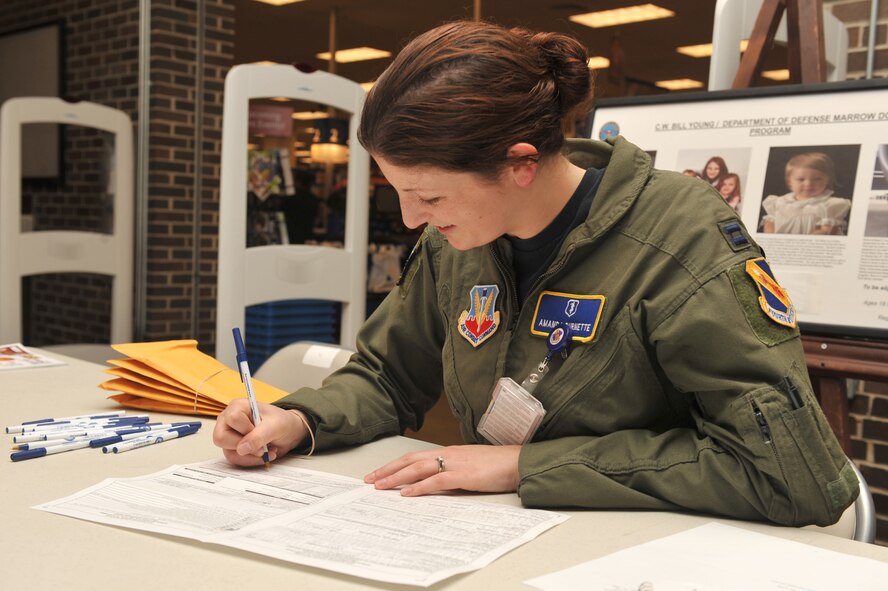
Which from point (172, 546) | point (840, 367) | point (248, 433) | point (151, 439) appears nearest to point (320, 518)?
point (172, 546)

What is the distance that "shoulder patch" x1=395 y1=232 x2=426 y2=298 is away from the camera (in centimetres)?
153

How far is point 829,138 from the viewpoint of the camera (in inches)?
77.1

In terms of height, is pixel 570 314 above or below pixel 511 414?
above

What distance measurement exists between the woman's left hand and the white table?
3cm

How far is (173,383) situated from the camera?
1.64m

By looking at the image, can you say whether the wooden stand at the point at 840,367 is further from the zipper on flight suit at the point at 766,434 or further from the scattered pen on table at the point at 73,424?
the scattered pen on table at the point at 73,424

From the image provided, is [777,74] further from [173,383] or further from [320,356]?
[173,383]

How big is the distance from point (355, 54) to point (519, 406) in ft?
12.2

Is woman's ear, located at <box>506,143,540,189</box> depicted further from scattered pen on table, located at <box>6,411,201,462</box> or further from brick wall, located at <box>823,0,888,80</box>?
brick wall, located at <box>823,0,888,80</box>

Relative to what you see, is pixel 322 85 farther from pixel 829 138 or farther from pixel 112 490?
pixel 112 490

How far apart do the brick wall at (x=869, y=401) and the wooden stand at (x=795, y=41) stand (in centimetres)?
78

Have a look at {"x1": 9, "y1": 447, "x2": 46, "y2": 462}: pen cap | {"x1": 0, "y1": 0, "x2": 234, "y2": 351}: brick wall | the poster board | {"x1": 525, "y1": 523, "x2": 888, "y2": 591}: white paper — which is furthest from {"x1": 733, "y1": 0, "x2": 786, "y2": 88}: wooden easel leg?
{"x1": 0, "y1": 0, "x2": 234, "y2": 351}: brick wall

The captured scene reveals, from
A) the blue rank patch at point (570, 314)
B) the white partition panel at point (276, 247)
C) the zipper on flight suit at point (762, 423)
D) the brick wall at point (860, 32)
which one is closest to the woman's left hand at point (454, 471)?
the blue rank patch at point (570, 314)

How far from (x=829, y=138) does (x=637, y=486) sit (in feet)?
3.97
